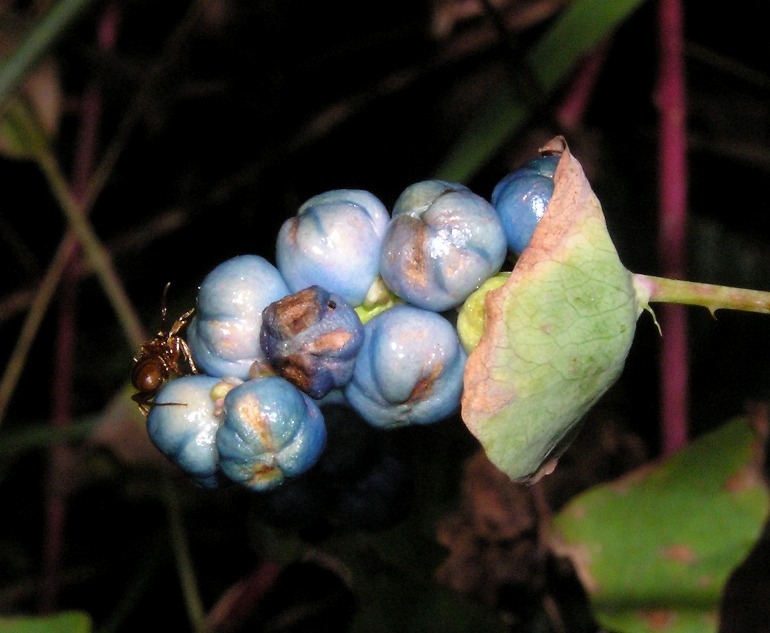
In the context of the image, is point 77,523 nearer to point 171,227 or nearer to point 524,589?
point 171,227

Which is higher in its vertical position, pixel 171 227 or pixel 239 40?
pixel 239 40

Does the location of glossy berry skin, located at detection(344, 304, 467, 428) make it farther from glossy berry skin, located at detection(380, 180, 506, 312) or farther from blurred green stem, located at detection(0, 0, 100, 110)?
blurred green stem, located at detection(0, 0, 100, 110)

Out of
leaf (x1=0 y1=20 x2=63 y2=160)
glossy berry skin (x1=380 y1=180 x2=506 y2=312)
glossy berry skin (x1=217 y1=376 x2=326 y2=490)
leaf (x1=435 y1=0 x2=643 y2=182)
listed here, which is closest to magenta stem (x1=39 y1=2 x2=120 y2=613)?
leaf (x1=0 y1=20 x2=63 y2=160)

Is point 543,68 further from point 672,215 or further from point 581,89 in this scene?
point 672,215

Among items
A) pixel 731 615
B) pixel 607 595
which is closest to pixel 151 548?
pixel 607 595

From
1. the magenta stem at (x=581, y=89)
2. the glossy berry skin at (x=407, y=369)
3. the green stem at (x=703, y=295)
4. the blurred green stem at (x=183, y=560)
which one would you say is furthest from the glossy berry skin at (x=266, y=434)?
the magenta stem at (x=581, y=89)

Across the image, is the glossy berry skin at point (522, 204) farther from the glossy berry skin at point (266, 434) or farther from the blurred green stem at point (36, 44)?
the blurred green stem at point (36, 44)
